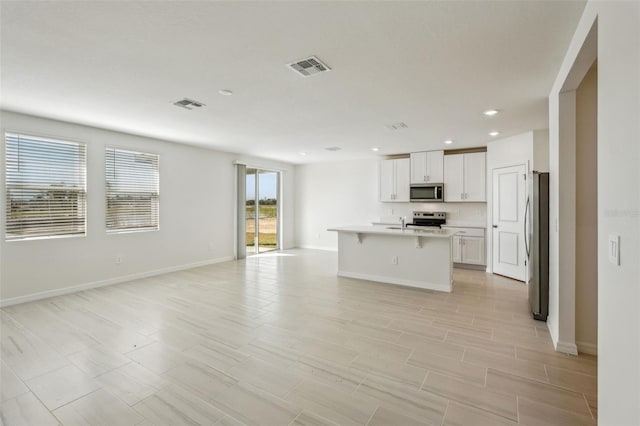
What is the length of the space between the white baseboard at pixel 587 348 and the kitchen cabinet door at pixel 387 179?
Result: 4.97 meters

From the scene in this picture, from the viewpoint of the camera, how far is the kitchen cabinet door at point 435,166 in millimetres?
6652

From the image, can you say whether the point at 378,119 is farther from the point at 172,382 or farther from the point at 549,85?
the point at 172,382

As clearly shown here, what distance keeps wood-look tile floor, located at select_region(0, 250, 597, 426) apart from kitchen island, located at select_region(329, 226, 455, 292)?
450 millimetres

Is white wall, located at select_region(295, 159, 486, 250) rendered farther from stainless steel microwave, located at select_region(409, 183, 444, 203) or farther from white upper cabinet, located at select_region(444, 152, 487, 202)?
white upper cabinet, located at select_region(444, 152, 487, 202)

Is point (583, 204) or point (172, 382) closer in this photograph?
point (172, 382)

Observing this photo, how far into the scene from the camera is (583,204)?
2.65m

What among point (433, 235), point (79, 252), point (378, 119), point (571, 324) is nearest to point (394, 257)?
point (433, 235)

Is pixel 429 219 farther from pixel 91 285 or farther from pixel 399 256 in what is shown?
pixel 91 285

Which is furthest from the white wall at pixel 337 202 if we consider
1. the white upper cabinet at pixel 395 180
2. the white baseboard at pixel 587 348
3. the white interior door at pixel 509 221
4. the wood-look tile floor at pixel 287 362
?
the white baseboard at pixel 587 348

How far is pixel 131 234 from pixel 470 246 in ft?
21.0

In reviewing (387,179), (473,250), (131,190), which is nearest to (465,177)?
(473,250)
